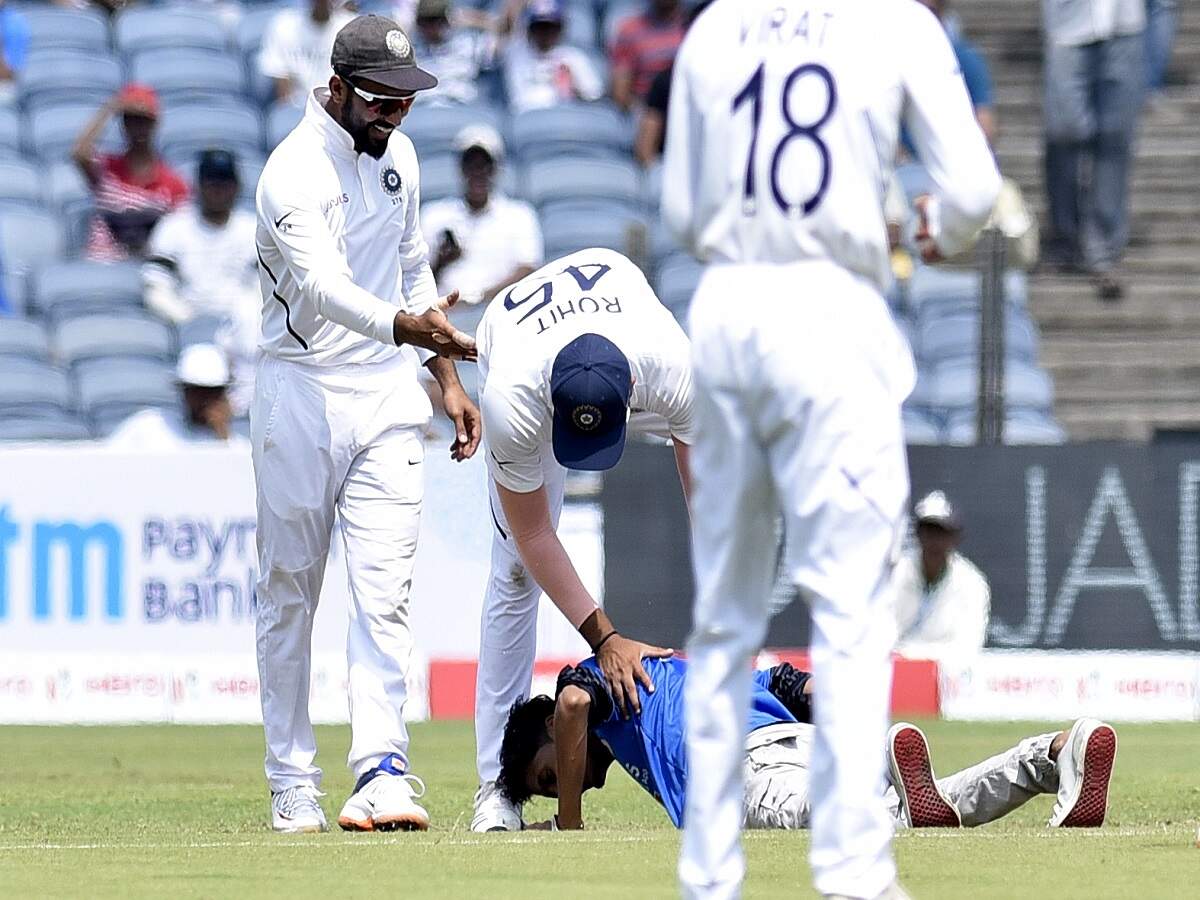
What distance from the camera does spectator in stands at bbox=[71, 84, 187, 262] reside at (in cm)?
1373

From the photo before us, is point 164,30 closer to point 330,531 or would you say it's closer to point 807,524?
point 330,531

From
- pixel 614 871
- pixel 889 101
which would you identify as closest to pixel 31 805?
pixel 614 871

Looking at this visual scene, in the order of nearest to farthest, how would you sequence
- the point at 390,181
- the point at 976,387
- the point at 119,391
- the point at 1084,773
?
the point at 1084,773 → the point at 390,181 → the point at 976,387 → the point at 119,391

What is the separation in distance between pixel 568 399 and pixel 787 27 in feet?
6.74

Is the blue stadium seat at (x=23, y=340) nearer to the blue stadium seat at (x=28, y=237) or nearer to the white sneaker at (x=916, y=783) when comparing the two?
the blue stadium seat at (x=28, y=237)

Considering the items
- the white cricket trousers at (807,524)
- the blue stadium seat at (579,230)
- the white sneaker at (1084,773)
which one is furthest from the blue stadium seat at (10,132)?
the white cricket trousers at (807,524)

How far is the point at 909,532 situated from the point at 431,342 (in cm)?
583

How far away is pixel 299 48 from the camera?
14.9 metres

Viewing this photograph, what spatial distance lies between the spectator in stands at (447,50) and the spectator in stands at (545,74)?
0.24 metres

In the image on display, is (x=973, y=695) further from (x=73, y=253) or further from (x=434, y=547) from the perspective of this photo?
(x=73, y=253)

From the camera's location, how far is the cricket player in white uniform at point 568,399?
627 centimetres

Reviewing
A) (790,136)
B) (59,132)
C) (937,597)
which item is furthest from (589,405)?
(59,132)

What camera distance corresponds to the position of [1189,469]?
12141 mm

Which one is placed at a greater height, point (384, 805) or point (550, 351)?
point (550, 351)
